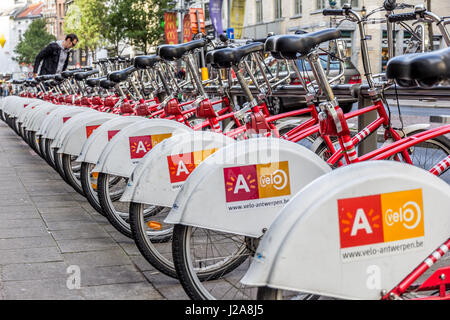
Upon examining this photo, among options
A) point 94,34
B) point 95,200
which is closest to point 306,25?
point 94,34

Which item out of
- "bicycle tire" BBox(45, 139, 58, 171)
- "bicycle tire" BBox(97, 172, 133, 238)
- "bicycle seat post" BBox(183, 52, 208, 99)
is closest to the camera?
"bicycle tire" BBox(97, 172, 133, 238)

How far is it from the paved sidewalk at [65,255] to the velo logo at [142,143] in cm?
57

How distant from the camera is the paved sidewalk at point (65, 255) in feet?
12.0

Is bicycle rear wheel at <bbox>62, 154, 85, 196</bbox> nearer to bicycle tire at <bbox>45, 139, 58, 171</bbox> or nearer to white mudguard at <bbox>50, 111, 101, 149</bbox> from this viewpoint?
white mudguard at <bbox>50, 111, 101, 149</bbox>

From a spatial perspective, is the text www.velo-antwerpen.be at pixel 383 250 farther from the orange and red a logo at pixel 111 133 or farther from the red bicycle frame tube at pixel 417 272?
the orange and red a logo at pixel 111 133

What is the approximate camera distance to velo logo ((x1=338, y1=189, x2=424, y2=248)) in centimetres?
240

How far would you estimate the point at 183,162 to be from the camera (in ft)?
13.8

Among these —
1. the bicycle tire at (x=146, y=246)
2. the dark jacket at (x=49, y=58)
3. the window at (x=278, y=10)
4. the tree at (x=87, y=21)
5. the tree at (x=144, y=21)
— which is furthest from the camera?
the tree at (x=87, y=21)

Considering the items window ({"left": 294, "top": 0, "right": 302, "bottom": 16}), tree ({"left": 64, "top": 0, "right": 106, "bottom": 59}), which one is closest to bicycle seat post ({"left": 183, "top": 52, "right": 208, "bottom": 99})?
window ({"left": 294, "top": 0, "right": 302, "bottom": 16})

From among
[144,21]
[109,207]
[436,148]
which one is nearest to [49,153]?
[109,207]

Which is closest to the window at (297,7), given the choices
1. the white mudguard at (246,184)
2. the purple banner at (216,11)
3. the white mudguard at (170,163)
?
the purple banner at (216,11)

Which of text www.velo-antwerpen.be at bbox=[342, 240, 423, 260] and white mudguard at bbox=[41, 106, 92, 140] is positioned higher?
text www.velo-antwerpen.be at bbox=[342, 240, 423, 260]

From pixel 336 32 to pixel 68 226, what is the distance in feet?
8.64
